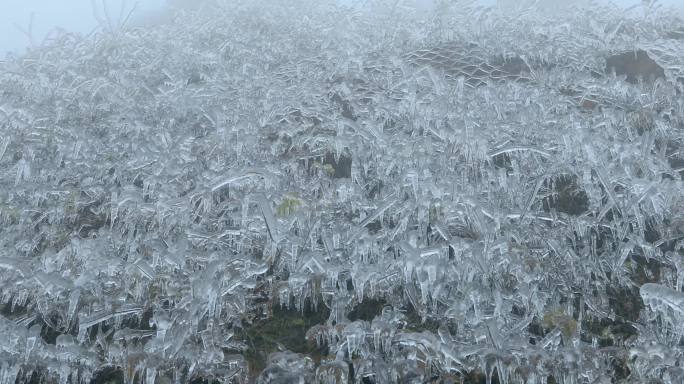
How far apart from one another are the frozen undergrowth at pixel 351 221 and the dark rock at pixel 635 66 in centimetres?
20

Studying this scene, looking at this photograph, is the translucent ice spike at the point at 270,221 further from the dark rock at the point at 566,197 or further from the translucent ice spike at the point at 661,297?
the translucent ice spike at the point at 661,297

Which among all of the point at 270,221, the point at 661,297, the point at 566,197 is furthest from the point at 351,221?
the point at 661,297

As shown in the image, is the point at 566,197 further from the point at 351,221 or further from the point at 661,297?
the point at 351,221

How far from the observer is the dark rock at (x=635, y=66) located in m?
8.44

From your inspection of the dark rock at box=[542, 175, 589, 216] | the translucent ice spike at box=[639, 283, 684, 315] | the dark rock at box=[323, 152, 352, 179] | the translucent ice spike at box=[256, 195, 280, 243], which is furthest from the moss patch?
the dark rock at box=[542, 175, 589, 216]

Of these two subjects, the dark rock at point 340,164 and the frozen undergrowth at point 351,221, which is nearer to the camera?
the frozen undergrowth at point 351,221

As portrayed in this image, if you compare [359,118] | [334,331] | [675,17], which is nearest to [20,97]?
[359,118]

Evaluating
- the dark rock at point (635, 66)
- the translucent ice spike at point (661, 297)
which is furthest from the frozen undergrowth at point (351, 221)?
the dark rock at point (635, 66)

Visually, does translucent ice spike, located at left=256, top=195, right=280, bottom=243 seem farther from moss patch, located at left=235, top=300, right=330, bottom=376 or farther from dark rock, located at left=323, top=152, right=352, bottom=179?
dark rock, located at left=323, top=152, right=352, bottom=179

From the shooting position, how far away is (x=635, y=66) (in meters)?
8.81

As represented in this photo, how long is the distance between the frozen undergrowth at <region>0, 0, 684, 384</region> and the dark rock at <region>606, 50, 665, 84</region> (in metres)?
0.20

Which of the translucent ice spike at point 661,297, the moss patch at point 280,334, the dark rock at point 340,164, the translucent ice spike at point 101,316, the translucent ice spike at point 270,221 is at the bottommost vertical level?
the moss patch at point 280,334

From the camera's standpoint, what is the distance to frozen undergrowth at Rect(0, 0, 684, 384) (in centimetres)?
424

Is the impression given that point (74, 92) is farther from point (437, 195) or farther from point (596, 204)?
point (596, 204)
